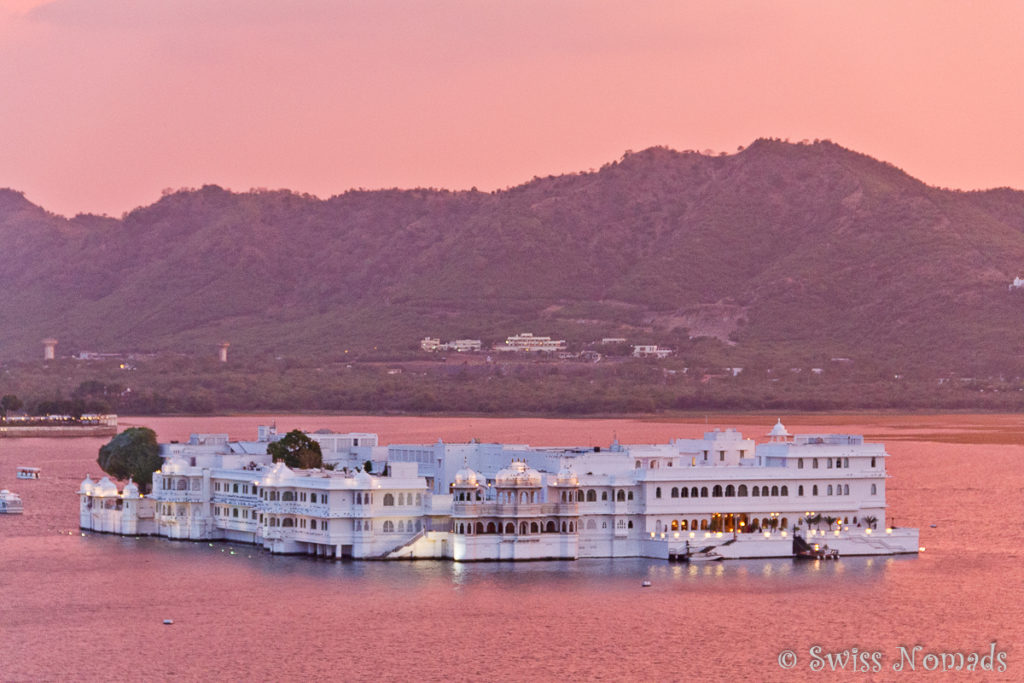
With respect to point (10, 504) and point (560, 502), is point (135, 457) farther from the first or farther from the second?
point (560, 502)

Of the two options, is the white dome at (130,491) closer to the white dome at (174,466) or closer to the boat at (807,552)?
the white dome at (174,466)

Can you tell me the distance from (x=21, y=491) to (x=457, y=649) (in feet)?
160

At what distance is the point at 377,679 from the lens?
49.5 m

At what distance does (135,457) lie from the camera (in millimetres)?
78438

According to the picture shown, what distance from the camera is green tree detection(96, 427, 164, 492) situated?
78.1m

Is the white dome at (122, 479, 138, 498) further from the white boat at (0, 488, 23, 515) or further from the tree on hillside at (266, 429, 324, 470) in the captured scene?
the white boat at (0, 488, 23, 515)

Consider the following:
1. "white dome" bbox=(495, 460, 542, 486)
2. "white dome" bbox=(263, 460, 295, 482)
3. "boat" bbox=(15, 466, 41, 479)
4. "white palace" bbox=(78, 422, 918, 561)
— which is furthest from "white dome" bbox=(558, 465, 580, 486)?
"boat" bbox=(15, 466, 41, 479)

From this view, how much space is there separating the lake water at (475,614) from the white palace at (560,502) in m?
0.89

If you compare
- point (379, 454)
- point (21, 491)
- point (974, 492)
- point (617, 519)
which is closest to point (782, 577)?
point (617, 519)

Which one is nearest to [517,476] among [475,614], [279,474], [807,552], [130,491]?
[475,614]

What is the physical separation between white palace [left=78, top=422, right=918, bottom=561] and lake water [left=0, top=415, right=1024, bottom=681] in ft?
2.93

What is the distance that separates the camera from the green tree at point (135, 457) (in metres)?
78.1

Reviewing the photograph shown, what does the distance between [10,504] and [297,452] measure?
17395mm

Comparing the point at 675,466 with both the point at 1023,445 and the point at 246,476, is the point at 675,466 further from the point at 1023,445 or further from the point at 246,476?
the point at 1023,445
